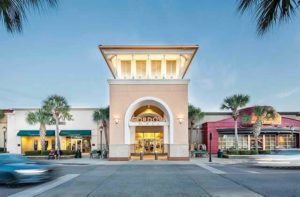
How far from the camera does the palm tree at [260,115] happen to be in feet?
155

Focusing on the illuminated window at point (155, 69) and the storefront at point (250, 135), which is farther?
the storefront at point (250, 135)

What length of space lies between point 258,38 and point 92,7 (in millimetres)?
2262

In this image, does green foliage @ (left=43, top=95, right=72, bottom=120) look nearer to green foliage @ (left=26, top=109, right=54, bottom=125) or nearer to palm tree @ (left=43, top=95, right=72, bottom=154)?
palm tree @ (left=43, top=95, right=72, bottom=154)

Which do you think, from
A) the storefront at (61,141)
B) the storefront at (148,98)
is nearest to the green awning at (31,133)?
the storefront at (61,141)

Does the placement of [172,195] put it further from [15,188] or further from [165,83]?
[165,83]

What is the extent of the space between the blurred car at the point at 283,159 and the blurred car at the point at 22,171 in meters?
16.2

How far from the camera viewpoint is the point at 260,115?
47.5 meters


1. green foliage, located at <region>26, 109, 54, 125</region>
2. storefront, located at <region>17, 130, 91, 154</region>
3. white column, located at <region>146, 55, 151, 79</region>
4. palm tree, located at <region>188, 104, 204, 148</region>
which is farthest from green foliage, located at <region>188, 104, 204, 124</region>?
green foliage, located at <region>26, 109, 54, 125</region>

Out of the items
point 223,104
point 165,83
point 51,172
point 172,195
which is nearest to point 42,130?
point 165,83

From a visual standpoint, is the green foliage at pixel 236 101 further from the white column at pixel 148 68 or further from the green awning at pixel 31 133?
the green awning at pixel 31 133

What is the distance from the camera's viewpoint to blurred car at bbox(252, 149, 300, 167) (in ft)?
87.4

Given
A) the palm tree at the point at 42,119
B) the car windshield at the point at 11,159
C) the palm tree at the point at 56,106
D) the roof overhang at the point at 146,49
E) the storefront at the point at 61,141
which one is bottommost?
the storefront at the point at 61,141

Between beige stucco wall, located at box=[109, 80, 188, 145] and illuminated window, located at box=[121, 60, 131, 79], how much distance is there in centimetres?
246

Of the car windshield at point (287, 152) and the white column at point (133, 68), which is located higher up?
the white column at point (133, 68)
